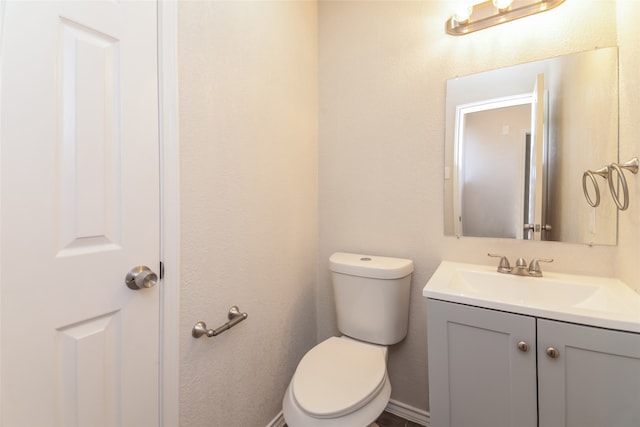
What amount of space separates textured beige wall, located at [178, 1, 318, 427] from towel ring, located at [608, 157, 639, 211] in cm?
126

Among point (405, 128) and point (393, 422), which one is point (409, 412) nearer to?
point (393, 422)

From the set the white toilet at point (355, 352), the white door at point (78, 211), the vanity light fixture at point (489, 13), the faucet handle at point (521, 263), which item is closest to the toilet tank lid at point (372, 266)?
the white toilet at point (355, 352)

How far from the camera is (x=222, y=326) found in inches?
42.7

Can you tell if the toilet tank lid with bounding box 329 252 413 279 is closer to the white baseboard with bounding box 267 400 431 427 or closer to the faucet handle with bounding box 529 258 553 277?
the faucet handle with bounding box 529 258 553 277

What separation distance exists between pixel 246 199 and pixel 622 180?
1.34m

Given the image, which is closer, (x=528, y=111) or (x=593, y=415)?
(x=593, y=415)

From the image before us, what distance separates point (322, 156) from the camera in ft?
5.61

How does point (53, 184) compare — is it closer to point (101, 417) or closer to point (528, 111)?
point (101, 417)

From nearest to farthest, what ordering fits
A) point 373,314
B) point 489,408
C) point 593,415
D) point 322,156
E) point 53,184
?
point 53,184, point 593,415, point 489,408, point 373,314, point 322,156

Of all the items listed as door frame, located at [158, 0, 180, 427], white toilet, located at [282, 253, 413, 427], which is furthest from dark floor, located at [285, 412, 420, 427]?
door frame, located at [158, 0, 180, 427]

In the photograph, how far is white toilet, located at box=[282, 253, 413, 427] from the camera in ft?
3.24

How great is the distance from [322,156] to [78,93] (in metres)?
1.17

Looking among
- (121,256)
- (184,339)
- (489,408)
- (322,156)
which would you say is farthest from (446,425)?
(322,156)

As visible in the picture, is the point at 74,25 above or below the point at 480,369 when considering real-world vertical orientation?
above
